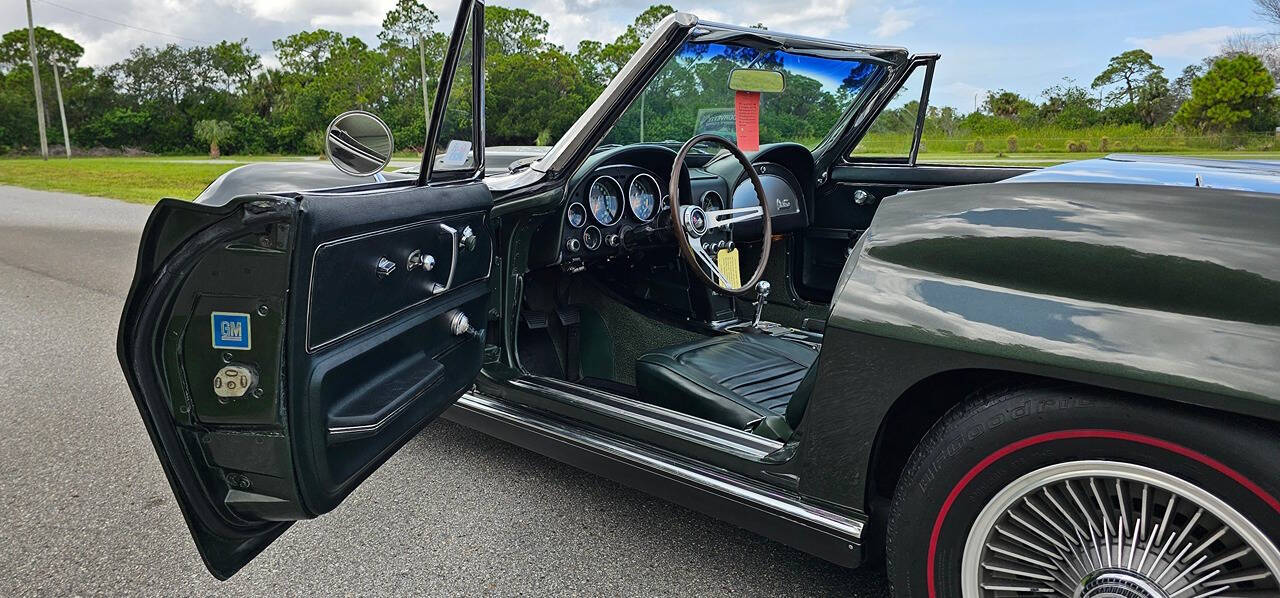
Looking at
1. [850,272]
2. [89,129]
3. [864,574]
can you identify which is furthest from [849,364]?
[89,129]

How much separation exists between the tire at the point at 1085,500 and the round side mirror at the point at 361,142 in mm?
1850

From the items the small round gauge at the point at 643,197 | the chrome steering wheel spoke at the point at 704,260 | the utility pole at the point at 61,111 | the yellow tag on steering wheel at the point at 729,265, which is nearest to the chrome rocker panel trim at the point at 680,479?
the chrome steering wheel spoke at the point at 704,260

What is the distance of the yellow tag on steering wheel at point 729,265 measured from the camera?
3.59m

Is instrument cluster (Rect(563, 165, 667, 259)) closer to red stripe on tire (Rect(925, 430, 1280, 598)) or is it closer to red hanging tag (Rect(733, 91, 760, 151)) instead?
red hanging tag (Rect(733, 91, 760, 151))

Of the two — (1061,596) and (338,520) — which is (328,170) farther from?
(1061,596)

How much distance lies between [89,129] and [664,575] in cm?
4965

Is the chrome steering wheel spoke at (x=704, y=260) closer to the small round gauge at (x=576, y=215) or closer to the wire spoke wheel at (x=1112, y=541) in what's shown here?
the small round gauge at (x=576, y=215)

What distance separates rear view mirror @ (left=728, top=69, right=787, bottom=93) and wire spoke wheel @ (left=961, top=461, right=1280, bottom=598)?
208cm

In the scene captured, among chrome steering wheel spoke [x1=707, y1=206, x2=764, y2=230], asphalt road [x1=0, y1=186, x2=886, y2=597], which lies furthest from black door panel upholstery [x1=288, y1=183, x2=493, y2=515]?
chrome steering wheel spoke [x1=707, y1=206, x2=764, y2=230]

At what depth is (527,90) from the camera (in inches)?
118

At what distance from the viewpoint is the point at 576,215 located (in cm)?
308

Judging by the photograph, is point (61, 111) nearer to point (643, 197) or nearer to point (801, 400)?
point (643, 197)

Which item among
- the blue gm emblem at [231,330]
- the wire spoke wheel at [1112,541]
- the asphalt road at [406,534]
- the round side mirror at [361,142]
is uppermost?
the round side mirror at [361,142]

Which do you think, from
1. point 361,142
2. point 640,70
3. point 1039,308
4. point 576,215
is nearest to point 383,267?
point 361,142
